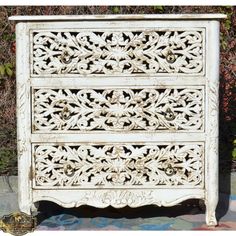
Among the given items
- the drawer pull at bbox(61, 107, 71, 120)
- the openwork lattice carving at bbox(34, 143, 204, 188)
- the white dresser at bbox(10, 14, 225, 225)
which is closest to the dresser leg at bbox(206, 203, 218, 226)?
the white dresser at bbox(10, 14, 225, 225)

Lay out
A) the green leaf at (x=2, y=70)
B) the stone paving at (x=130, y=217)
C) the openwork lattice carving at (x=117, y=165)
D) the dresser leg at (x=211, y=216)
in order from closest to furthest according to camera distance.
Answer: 1. the openwork lattice carving at (x=117, y=165)
2. the dresser leg at (x=211, y=216)
3. the stone paving at (x=130, y=217)
4. the green leaf at (x=2, y=70)

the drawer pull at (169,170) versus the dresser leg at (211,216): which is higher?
the drawer pull at (169,170)

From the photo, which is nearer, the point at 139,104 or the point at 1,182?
the point at 139,104

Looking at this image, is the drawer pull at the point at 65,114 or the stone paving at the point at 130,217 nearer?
the drawer pull at the point at 65,114

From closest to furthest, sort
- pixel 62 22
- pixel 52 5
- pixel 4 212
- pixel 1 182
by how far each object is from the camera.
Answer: pixel 62 22 < pixel 4 212 < pixel 1 182 < pixel 52 5

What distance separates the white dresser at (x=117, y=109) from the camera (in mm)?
4105

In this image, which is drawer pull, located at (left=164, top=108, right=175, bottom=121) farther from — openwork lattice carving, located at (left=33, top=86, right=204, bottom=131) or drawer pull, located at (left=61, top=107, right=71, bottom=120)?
drawer pull, located at (left=61, top=107, right=71, bottom=120)

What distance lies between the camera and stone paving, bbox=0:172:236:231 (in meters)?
4.48

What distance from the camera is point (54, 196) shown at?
425 cm

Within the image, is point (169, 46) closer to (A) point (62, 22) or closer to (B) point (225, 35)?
(A) point (62, 22)

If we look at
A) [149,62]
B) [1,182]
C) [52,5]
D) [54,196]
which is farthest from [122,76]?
[52,5]

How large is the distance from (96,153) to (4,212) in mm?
971

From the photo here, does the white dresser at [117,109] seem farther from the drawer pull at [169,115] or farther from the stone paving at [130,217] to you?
the stone paving at [130,217]

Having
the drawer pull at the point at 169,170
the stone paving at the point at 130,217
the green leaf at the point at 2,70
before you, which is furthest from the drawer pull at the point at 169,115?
the green leaf at the point at 2,70
